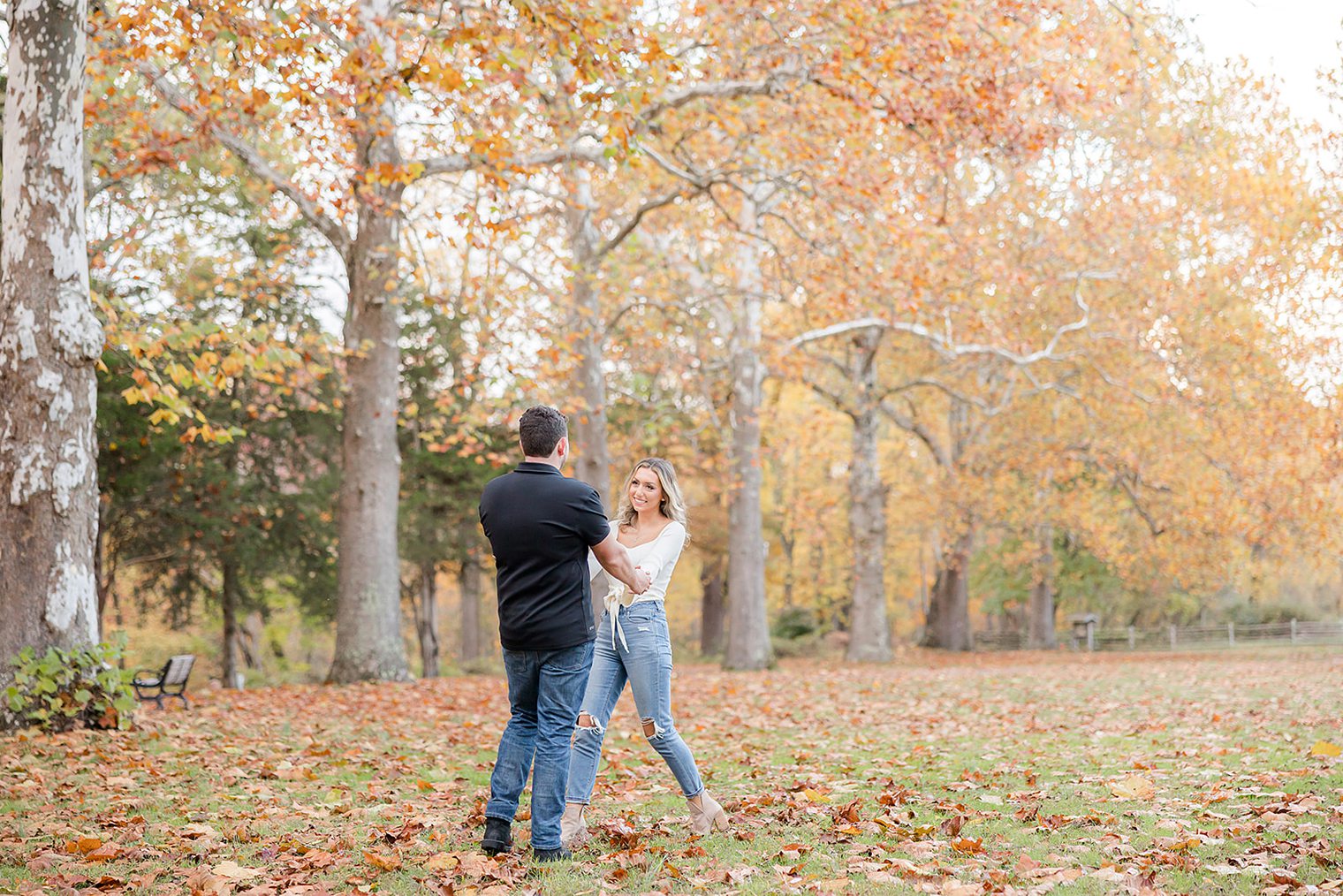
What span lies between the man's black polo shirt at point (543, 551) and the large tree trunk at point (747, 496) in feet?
51.9

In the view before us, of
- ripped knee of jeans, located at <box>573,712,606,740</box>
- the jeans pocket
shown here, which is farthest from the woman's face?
ripped knee of jeans, located at <box>573,712,606,740</box>

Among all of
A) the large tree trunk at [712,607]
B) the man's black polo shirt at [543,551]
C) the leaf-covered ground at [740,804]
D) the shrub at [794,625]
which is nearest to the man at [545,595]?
the man's black polo shirt at [543,551]

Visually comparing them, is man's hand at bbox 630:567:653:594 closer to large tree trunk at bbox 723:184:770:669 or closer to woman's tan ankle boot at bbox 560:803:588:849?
woman's tan ankle boot at bbox 560:803:588:849

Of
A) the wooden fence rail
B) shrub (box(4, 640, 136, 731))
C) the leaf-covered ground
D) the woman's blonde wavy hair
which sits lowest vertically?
the wooden fence rail

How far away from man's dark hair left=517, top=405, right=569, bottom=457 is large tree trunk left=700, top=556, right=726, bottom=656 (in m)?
27.2

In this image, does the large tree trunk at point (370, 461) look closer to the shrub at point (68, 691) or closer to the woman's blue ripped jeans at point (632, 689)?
the shrub at point (68, 691)

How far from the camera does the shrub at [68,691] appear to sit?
29.4ft

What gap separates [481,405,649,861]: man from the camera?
5.16 meters

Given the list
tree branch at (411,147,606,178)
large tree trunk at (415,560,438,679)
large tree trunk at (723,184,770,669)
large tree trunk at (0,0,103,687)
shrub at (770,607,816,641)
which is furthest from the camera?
shrub at (770,607,816,641)

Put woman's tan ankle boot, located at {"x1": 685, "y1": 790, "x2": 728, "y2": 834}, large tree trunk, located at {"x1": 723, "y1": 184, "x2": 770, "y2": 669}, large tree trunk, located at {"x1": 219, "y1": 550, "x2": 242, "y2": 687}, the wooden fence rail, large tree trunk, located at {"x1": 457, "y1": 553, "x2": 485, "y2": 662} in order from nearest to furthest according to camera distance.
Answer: woman's tan ankle boot, located at {"x1": 685, "y1": 790, "x2": 728, "y2": 834} < large tree trunk, located at {"x1": 723, "y1": 184, "x2": 770, "y2": 669} < large tree trunk, located at {"x1": 219, "y1": 550, "x2": 242, "y2": 687} < large tree trunk, located at {"x1": 457, "y1": 553, "x2": 485, "y2": 662} < the wooden fence rail

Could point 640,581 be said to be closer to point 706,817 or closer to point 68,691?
point 706,817

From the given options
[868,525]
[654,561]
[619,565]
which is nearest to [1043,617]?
[868,525]

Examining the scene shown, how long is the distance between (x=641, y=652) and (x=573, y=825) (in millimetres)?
887

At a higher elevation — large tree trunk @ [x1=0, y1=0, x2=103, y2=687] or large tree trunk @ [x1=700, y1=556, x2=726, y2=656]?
large tree trunk @ [x1=0, y1=0, x2=103, y2=687]
